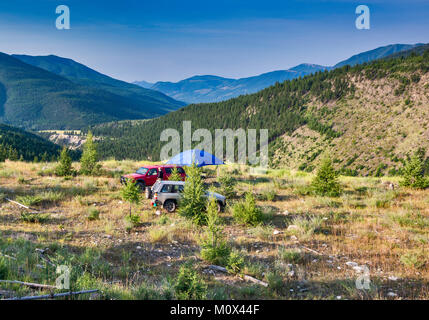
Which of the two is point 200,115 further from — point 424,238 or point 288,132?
point 424,238

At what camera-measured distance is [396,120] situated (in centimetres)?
7169

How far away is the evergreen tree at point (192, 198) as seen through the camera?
32.6 ft

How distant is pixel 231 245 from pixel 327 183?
8417mm

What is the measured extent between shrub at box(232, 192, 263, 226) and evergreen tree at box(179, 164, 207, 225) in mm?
1384

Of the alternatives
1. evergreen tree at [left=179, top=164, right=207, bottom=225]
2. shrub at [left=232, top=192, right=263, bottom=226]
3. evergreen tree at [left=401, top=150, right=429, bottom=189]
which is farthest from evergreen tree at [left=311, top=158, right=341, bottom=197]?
evergreen tree at [left=179, top=164, right=207, bottom=225]

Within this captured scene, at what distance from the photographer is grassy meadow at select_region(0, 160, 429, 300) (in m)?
5.04

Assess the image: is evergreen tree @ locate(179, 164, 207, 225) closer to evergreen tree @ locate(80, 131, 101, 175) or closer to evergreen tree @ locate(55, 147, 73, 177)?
evergreen tree @ locate(80, 131, 101, 175)

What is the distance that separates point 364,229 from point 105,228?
8.90 m

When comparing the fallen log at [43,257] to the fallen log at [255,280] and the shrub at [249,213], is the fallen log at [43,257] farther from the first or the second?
the shrub at [249,213]

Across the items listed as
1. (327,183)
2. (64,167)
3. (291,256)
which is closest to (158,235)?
(291,256)

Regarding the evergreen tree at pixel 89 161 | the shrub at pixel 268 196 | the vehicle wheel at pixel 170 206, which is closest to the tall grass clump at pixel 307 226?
the shrub at pixel 268 196

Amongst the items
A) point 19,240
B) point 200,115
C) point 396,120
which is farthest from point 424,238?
point 200,115

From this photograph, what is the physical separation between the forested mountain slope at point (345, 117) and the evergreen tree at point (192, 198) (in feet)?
207
